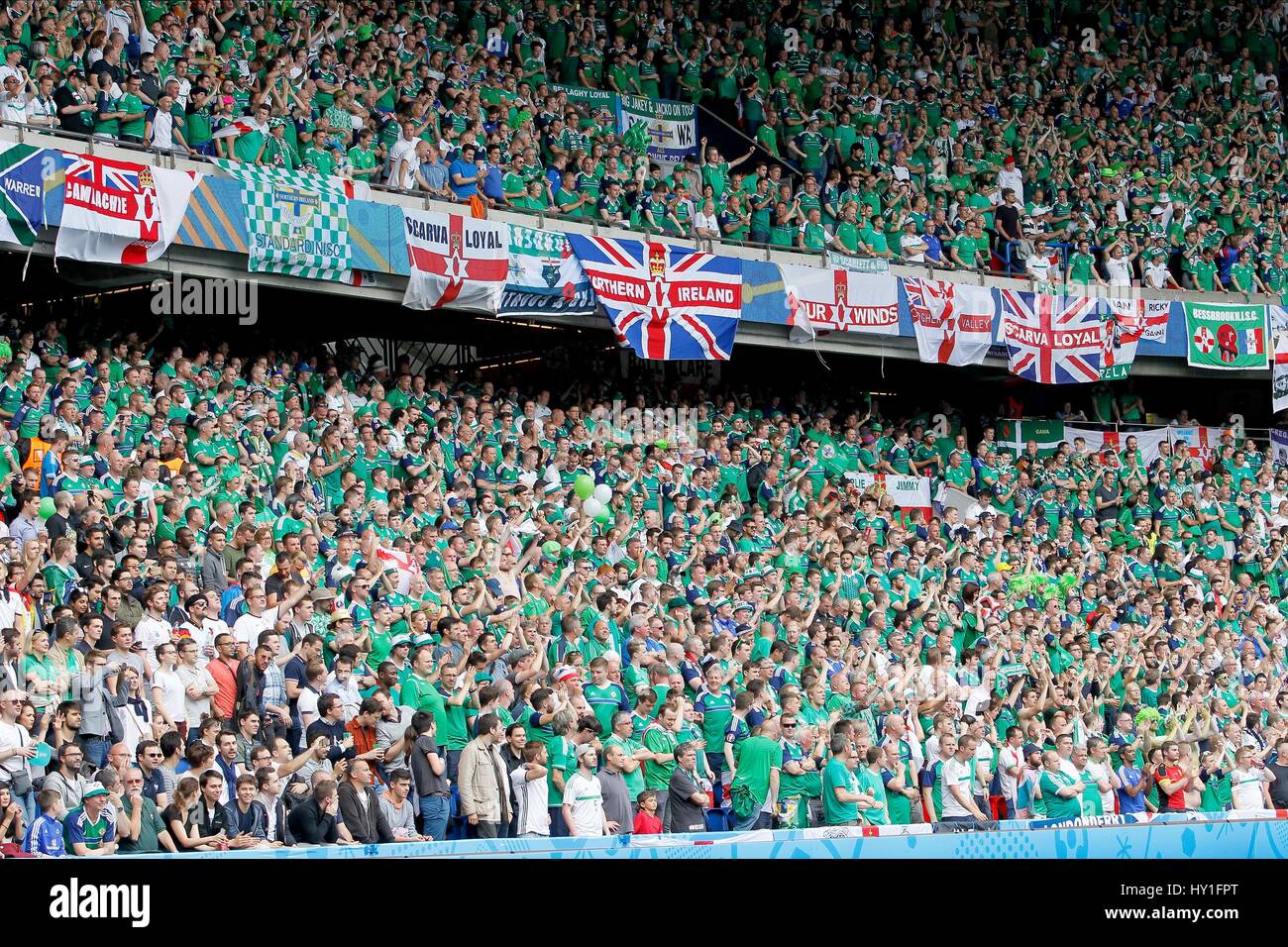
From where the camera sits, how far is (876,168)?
76.6 feet

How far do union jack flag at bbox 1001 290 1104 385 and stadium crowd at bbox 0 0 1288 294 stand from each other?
3.85 ft

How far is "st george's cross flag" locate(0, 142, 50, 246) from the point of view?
14.5 metres

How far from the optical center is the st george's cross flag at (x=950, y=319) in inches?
838

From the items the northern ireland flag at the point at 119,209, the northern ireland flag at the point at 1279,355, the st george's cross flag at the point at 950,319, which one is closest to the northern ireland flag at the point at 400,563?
the northern ireland flag at the point at 119,209

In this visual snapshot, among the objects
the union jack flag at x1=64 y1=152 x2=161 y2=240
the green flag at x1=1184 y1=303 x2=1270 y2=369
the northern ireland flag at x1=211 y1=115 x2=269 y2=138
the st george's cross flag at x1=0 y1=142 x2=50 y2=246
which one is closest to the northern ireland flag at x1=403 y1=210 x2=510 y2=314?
the northern ireland flag at x1=211 y1=115 x2=269 y2=138

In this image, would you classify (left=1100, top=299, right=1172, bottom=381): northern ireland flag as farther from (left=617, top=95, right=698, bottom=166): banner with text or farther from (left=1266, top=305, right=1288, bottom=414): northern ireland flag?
(left=617, top=95, right=698, bottom=166): banner with text

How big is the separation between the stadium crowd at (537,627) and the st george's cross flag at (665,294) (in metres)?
1.21

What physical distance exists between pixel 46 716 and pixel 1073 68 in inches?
836

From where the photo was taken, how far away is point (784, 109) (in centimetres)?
2386

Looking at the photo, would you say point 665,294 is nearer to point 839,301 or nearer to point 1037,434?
point 839,301

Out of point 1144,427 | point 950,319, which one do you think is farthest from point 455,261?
point 1144,427

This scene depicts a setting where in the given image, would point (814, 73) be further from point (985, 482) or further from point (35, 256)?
point (35, 256)

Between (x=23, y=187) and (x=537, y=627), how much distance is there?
572cm

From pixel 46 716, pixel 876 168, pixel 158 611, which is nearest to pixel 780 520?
pixel 876 168
